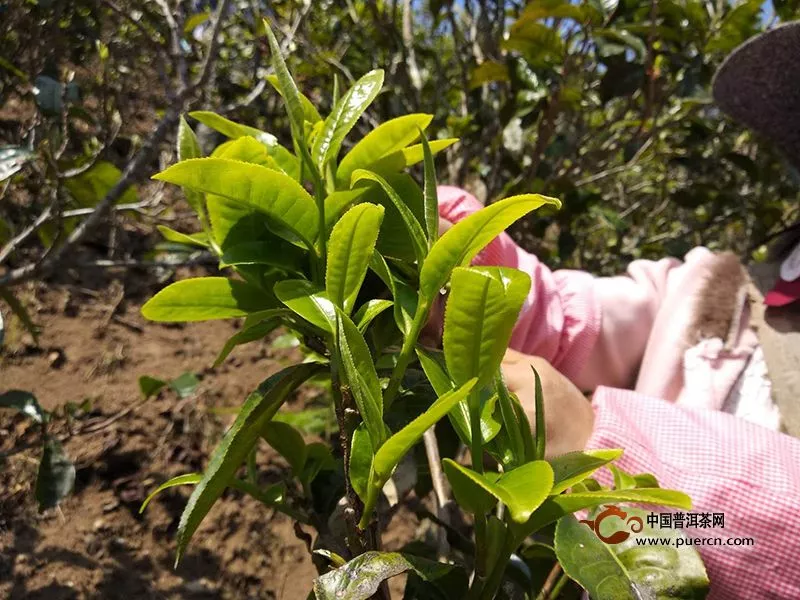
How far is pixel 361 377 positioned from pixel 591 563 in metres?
0.24

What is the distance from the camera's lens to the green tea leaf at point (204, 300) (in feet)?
1.96

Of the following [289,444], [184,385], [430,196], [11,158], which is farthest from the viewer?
[184,385]

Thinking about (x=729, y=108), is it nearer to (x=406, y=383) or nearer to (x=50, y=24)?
(x=406, y=383)

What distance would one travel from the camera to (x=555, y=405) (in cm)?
96

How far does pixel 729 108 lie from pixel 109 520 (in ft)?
5.84

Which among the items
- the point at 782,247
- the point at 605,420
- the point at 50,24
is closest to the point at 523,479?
the point at 605,420

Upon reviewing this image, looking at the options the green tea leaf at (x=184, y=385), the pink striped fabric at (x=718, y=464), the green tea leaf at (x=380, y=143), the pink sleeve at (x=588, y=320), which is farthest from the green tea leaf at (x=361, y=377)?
the green tea leaf at (x=184, y=385)

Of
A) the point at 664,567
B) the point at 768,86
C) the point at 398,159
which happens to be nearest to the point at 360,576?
the point at 664,567

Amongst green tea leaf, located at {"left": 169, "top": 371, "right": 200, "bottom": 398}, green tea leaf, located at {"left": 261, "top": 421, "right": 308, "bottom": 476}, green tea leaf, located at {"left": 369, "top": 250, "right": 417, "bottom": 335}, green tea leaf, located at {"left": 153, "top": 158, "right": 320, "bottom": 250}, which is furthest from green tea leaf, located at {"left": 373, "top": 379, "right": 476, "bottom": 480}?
green tea leaf, located at {"left": 169, "top": 371, "right": 200, "bottom": 398}

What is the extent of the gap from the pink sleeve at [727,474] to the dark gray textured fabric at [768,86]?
28.9 inches

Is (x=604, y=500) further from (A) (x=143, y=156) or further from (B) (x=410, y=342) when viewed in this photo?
(A) (x=143, y=156)

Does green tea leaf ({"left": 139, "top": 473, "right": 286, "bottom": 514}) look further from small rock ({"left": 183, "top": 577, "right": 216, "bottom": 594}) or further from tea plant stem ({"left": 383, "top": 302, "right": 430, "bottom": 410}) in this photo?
small rock ({"left": 183, "top": 577, "right": 216, "bottom": 594})

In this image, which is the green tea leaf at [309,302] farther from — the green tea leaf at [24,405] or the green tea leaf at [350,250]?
the green tea leaf at [24,405]

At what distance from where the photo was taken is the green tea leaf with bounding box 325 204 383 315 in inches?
19.6
